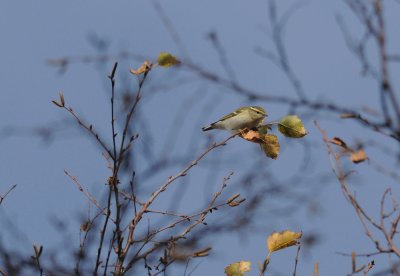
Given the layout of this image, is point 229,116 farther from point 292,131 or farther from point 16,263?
point 292,131

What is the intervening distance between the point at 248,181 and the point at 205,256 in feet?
9.19

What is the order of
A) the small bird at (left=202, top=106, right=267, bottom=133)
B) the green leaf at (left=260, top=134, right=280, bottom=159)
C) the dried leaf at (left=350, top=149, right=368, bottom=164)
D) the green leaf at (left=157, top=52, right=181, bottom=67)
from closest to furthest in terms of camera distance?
the dried leaf at (left=350, top=149, right=368, bottom=164)
the green leaf at (left=157, top=52, right=181, bottom=67)
the green leaf at (left=260, top=134, right=280, bottom=159)
the small bird at (left=202, top=106, right=267, bottom=133)

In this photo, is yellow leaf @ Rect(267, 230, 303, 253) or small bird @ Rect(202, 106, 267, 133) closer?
yellow leaf @ Rect(267, 230, 303, 253)

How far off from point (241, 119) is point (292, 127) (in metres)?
1.79

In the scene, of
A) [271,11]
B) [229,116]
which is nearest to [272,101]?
[271,11]

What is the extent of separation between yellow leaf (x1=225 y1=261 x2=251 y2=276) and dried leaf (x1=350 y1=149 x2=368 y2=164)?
53 cm

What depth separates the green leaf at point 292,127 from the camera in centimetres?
271

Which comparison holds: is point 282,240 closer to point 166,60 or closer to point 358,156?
point 358,156

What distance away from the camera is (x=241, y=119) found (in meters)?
4.51

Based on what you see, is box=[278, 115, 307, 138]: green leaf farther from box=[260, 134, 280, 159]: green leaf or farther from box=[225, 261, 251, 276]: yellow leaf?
box=[225, 261, 251, 276]: yellow leaf

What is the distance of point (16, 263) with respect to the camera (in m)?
4.46

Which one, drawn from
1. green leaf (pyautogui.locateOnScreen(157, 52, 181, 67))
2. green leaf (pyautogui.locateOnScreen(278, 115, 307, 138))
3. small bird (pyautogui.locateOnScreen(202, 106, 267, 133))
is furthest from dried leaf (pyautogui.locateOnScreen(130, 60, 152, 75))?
small bird (pyautogui.locateOnScreen(202, 106, 267, 133))

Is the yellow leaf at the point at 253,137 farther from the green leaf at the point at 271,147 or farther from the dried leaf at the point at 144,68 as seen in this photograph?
the dried leaf at the point at 144,68

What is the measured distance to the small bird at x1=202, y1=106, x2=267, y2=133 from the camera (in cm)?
419
